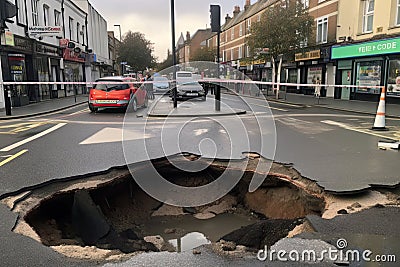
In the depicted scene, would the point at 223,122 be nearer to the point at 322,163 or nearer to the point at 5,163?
the point at 322,163

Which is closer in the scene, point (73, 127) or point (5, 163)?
point (5, 163)

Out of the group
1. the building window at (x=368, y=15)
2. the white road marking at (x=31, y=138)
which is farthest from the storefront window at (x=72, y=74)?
the building window at (x=368, y=15)

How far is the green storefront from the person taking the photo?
1827 cm

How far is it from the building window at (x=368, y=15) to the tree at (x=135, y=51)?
130ft

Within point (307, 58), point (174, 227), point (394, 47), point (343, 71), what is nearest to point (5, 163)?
point (174, 227)

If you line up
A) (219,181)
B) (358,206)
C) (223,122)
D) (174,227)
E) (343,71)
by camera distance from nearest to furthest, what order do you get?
1. (358,206)
2. (174,227)
3. (219,181)
4. (223,122)
5. (343,71)

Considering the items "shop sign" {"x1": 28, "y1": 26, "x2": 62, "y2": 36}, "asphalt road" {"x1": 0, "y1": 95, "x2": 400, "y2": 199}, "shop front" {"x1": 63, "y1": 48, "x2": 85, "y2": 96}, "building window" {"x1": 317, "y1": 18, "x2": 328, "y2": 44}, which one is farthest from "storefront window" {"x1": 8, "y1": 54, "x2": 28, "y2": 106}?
"building window" {"x1": 317, "y1": 18, "x2": 328, "y2": 44}

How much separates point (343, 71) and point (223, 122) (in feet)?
49.8

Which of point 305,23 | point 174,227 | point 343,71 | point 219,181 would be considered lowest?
point 174,227

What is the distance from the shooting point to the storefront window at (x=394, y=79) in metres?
18.2

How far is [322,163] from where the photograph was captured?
5.93 meters

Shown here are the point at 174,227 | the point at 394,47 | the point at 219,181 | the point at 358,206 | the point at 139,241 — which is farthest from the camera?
the point at 394,47

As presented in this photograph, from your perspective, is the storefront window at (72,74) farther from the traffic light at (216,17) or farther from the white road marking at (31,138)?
the white road marking at (31,138)

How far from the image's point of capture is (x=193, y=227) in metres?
4.79
